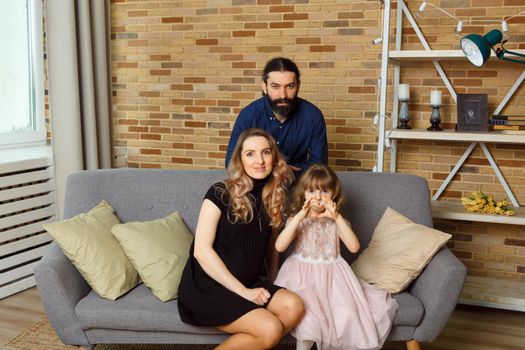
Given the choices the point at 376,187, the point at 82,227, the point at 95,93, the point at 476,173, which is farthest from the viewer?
the point at 95,93

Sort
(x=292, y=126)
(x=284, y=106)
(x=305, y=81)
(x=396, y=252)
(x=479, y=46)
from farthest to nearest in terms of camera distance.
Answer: (x=305, y=81)
(x=292, y=126)
(x=284, y=106)
(x=479, y=46)
(x=396, y=252)

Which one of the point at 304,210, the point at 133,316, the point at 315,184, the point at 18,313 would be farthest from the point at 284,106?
the point at 18,313

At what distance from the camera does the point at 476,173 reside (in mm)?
3766

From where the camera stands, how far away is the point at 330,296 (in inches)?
95.4

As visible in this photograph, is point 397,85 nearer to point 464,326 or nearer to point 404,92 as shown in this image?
point 404,92

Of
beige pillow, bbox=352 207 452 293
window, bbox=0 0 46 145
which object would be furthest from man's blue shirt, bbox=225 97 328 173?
window, bbox=0 0 46 145

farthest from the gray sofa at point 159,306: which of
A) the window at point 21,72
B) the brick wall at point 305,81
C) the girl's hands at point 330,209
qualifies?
the window at point 21,72

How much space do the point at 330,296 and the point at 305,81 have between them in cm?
193

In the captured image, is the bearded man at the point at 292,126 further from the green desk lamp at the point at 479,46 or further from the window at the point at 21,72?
the window at the point at 21,72

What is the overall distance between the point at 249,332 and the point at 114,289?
64 cm

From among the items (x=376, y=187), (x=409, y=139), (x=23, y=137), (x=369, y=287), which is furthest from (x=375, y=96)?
(x=23, y=137)

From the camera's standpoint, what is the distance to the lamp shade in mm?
2893

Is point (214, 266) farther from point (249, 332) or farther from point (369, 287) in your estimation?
point (369, 287)

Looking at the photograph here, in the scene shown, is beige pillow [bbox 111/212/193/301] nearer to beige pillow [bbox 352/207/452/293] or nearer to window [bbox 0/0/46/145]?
beige pillow [bbox 352/207/452/293]
